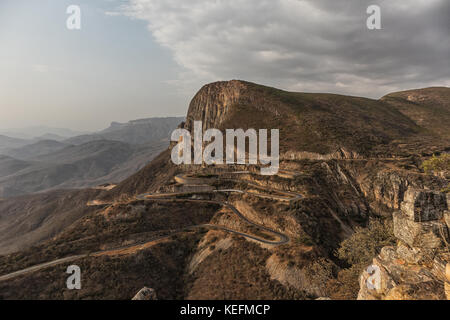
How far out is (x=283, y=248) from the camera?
38.4m

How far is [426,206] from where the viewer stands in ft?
65.5

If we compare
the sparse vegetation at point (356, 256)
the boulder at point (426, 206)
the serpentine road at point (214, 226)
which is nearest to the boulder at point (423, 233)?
the boulder at point (426, 206)

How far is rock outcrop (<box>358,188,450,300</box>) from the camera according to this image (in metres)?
14.8

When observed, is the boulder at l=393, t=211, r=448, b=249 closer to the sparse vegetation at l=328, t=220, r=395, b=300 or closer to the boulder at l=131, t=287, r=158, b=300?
the sparse vegetation at l=328, t=220, r=395, b=300

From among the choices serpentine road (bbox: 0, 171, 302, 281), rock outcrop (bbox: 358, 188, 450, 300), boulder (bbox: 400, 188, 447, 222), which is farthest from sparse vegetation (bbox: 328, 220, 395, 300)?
boulder (bbox: 400, 188, 447, 222)

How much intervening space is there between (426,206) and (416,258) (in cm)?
513

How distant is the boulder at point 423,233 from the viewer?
18.3 m

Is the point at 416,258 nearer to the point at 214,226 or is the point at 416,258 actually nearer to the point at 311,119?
the point at 214,226

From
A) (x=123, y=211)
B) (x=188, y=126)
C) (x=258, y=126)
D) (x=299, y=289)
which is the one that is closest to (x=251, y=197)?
(x=299, y=289)
